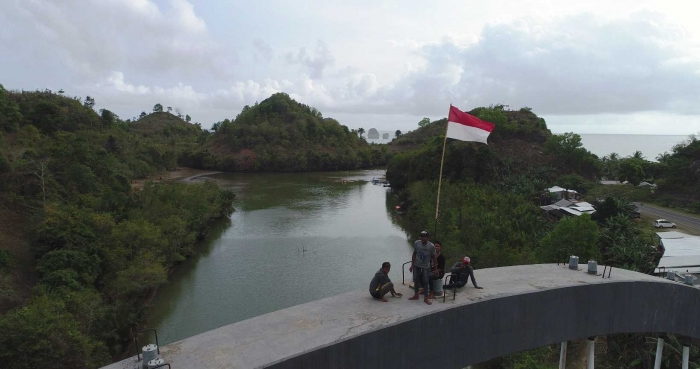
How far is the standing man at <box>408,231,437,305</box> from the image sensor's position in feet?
25.4

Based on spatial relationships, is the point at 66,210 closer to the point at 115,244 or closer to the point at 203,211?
the point at 115,244

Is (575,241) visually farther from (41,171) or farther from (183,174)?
(183,174)

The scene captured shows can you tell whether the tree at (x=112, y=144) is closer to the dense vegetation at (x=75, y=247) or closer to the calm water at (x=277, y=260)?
the dense vegetation at (x=75, y=247)

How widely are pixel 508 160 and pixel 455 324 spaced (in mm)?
40399

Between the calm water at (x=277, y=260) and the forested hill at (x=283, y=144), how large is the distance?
34306 millimetres

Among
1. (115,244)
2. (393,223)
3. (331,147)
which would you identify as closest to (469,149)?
(393,223)

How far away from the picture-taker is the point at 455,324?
731 cm

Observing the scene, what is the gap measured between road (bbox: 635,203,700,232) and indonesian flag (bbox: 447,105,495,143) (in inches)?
890

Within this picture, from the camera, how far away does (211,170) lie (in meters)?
83.7

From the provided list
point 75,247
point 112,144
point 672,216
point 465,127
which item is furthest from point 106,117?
point 672,216

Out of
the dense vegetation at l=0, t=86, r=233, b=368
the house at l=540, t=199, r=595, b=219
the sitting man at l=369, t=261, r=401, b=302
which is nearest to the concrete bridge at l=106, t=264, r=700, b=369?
the sitting man at l=369, t=261, r=401, b=302

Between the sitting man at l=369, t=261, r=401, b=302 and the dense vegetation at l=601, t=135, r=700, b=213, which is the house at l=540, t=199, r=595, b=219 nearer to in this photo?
the dense vegetation at l=601, t=135, r=700, b=213

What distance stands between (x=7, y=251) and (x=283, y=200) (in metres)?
32.5

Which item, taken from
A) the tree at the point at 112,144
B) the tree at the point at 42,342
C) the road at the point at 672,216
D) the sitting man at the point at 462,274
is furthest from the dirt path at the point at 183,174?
the sitting man at the point at 462,274
